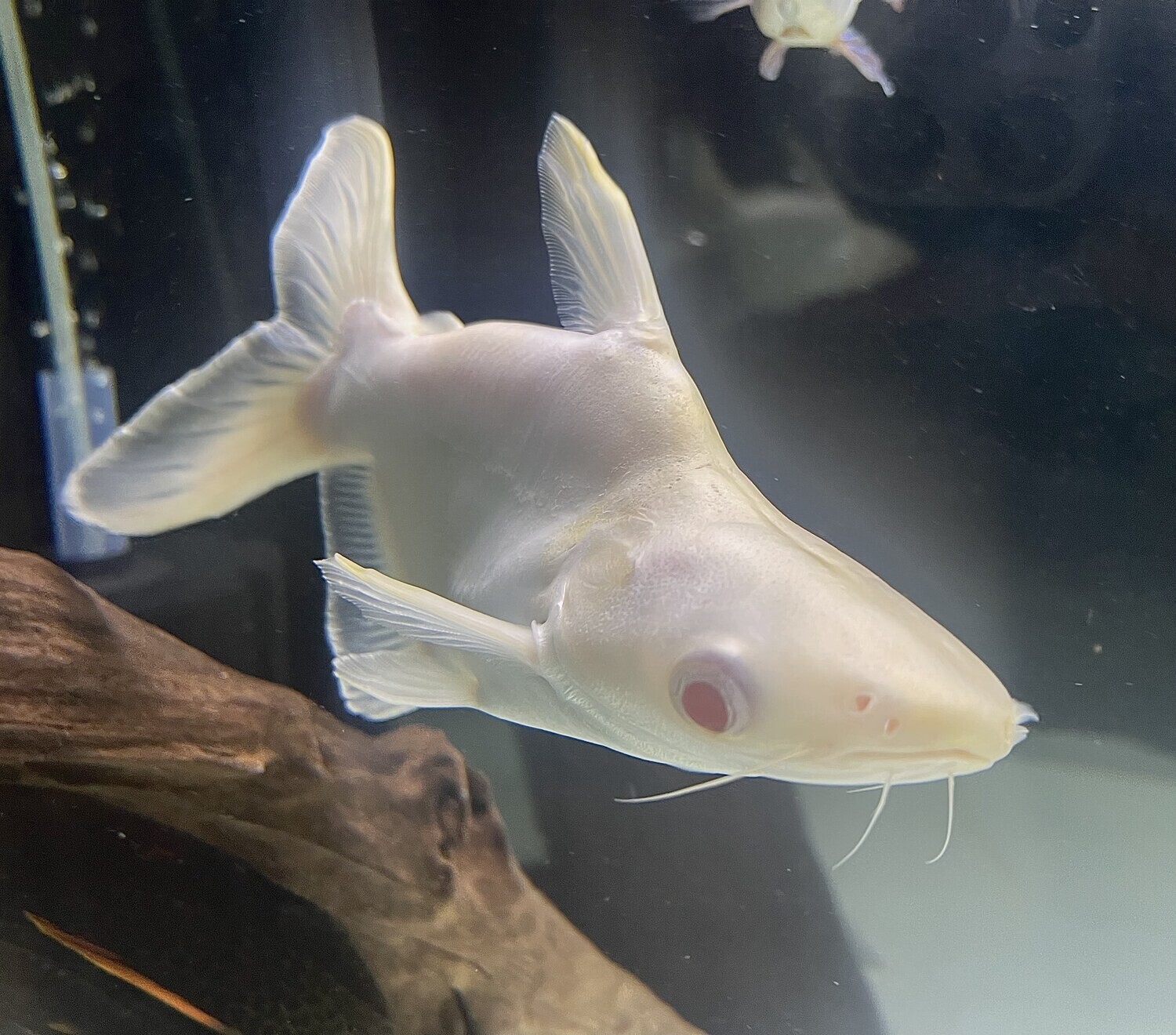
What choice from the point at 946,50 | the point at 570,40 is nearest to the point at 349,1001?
the point at 570,40

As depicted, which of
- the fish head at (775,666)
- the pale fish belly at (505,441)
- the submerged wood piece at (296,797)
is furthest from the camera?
the submerged wood piece at (296,797)

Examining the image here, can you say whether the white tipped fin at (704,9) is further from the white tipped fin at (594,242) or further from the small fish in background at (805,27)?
the white tipped fin at (594,242)

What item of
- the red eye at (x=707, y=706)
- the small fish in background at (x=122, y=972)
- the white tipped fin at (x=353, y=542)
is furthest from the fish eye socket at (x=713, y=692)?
the small fish in background at (x=122, y=972)

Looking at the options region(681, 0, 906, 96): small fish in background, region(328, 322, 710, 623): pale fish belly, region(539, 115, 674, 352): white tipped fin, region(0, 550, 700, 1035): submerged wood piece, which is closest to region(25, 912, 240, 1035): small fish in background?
region(0, 550, 700, 1035): submerged wood piece

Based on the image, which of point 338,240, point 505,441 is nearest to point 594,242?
point 505,441

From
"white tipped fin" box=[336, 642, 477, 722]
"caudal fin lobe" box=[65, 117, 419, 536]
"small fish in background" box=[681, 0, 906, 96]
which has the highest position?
"small fish in background" box=[681, 0, 906, 96]

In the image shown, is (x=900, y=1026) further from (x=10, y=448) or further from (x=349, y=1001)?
(x=10, y=448)

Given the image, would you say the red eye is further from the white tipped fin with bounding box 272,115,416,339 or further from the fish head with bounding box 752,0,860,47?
the fish head with bounding box 752,0,860,47
